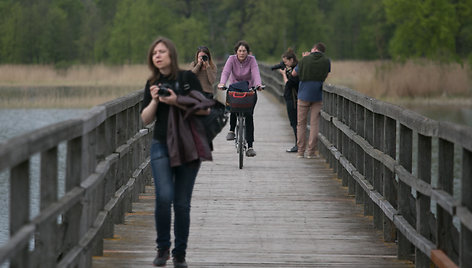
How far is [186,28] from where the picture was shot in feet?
322

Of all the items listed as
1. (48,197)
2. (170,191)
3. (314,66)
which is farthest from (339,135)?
(48,197)

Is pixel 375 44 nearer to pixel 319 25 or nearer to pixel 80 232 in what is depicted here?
pixel 319 25

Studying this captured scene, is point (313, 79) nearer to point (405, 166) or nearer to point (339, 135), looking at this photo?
point (339, 135)

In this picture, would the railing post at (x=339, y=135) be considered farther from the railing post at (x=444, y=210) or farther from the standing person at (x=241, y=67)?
the railing post at (x=444, y=210)

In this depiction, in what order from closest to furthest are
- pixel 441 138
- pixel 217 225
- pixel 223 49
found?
pixel 441 138
pixel 217 225
pixel 223 49

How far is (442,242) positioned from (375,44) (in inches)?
3865

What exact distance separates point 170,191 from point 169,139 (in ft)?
1.22

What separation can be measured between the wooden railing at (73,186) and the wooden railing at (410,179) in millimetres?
2121

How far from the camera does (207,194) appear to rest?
34.8 ft

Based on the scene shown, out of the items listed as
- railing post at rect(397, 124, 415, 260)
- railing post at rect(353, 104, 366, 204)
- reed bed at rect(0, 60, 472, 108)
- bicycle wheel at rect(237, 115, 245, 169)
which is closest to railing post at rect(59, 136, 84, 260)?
railing post at rect(397, 124, 415, 260)

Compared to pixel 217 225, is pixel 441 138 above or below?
above

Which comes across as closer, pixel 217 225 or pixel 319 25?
pixel 217 225

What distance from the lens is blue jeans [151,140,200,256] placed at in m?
6.46

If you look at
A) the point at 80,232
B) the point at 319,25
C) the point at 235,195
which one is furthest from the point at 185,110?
the point at 319,25
